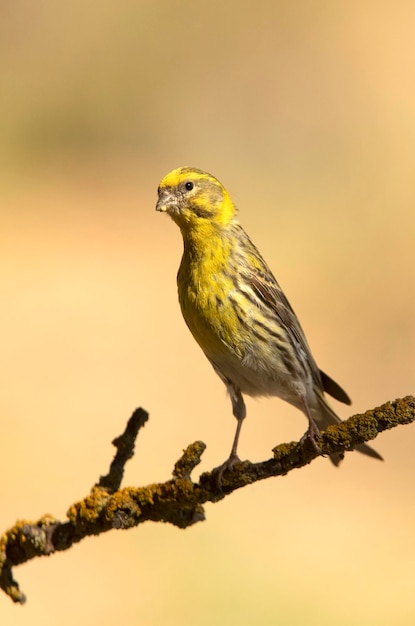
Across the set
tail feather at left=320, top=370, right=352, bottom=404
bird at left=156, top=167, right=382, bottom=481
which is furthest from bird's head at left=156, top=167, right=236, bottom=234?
tail feather at left=320, top=370, right=352, bottom=404

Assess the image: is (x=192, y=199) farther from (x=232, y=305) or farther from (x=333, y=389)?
(x=333, y=389)

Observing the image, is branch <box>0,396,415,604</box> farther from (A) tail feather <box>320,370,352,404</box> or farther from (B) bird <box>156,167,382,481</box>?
(A) tail feather <box>320,370,352,404</box>

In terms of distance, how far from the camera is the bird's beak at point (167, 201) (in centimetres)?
453

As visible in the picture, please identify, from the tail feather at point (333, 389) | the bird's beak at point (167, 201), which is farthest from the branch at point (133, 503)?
the tail feather at point (333, 389)

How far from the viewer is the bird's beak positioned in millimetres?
4534

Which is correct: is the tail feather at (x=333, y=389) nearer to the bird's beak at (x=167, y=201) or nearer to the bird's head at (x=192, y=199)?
the bird's head at (x=192, y=199)

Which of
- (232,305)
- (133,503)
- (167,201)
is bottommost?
(133,503)

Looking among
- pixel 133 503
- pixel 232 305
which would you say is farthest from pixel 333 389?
pixel 133 503

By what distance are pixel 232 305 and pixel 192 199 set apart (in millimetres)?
480

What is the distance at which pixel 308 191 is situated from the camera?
13.5m

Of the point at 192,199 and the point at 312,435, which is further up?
the point at 192,199

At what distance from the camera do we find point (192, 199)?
184 inches

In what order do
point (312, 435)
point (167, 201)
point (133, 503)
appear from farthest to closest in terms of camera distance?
point (167, 201), point (312, 435), point (133, 503)

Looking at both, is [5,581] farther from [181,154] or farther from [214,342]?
[181,154]
